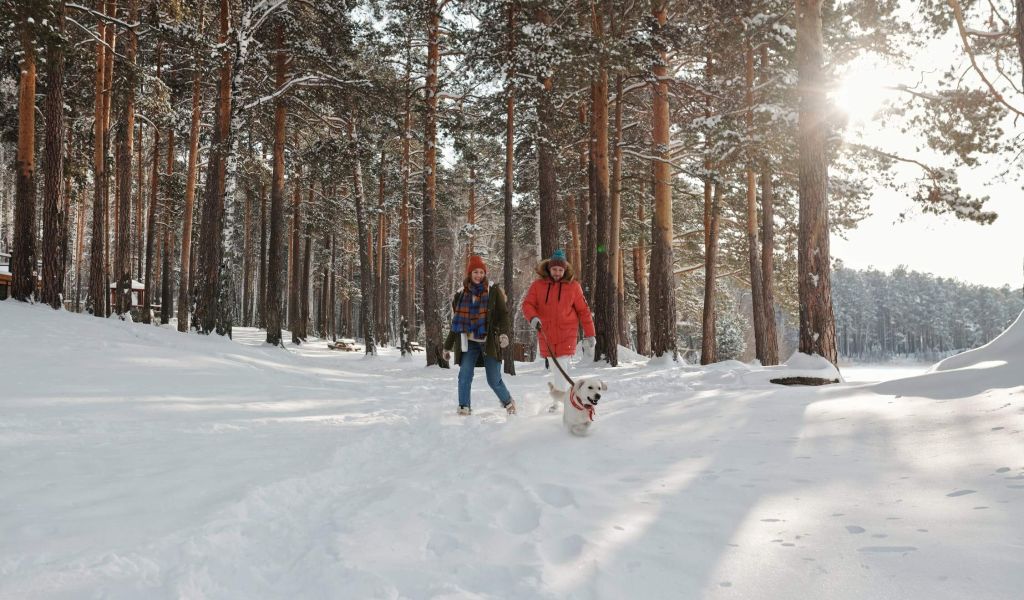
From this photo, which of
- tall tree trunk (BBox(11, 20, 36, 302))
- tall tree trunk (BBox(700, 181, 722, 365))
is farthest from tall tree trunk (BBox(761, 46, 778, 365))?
tall tree trunk (BBox(11, 20, 36, 302))

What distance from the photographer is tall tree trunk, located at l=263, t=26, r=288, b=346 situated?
52.5 ft

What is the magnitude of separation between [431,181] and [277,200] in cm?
582

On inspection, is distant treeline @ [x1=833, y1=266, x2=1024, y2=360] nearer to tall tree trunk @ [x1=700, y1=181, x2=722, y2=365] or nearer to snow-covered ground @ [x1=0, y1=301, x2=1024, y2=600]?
tall tree trunk @ [x1=700, y1=181, x2=722, y2=365]

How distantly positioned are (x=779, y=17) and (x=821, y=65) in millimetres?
2603

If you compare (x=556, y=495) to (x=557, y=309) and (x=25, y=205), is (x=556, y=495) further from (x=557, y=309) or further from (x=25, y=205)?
(x=25, y=205)

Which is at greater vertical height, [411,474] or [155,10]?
[155,10]

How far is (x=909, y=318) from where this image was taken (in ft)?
336

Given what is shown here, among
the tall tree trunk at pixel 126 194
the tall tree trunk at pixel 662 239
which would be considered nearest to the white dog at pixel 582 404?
the tall tree trunk at pixel 662 239

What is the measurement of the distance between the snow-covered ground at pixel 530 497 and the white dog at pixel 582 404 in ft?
0.55

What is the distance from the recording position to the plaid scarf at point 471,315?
22.5 feet

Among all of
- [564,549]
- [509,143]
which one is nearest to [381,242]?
[509,143]

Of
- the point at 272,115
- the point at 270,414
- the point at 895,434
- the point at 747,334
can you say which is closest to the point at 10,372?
the point at 270,414

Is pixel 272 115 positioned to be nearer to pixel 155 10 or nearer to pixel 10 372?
pixel 155 10

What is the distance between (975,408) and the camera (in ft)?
12.7
